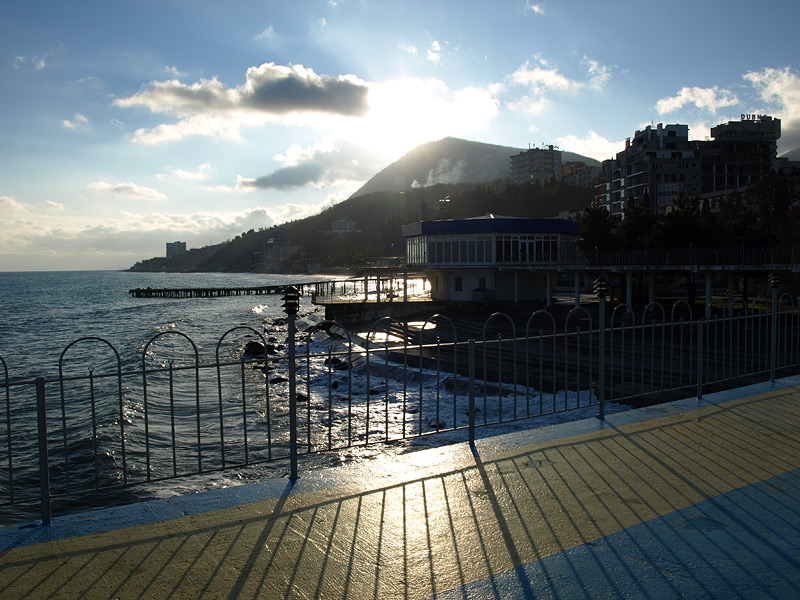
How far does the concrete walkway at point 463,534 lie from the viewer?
11.4 feet

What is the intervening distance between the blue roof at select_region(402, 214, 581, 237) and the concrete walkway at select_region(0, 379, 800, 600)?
126 ft

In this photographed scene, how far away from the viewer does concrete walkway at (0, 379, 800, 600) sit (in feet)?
11.4

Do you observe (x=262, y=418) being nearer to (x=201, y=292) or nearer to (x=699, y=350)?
(x=699, y=350)

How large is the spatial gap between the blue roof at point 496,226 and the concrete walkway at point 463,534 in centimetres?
3852

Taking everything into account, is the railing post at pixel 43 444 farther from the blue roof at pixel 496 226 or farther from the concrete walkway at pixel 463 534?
the blue roof at pixel 496 226

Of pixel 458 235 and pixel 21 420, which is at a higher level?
pixel 458 235

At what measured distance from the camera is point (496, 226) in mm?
43531

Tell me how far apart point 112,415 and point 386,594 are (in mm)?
16496

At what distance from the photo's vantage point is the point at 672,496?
4719 mm

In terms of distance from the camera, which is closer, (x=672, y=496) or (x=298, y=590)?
(x=298, y=590)

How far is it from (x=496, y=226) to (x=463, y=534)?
1599 inches

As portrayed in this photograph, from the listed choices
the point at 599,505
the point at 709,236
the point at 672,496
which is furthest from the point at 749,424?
the point at 709,236

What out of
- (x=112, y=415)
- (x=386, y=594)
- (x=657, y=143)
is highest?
(x=657, y=143)

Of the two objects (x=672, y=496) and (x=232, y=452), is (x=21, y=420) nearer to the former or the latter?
(x=232, y=452)
